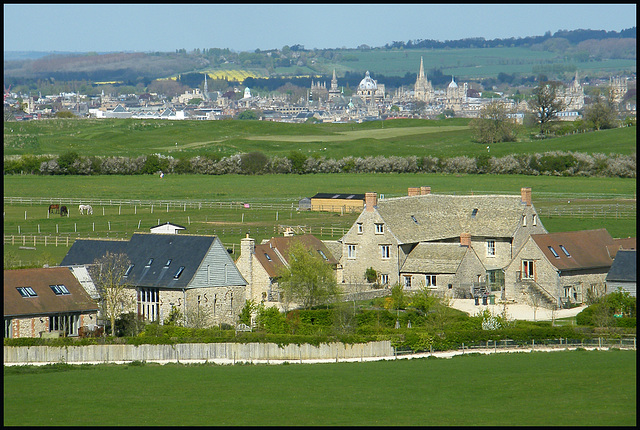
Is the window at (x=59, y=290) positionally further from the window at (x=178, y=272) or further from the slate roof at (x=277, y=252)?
the slate roof at (x=277, y=252)

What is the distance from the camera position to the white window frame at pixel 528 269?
183 feet

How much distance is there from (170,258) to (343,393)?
21659 millimetres

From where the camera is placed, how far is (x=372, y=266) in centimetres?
6047

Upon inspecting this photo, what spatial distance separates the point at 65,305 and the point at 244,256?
438 inches

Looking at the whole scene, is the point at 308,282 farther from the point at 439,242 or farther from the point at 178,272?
the point at 439,242

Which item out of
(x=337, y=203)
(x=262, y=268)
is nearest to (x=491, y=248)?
(x=262, y=268)

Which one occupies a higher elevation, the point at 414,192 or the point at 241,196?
the point at 414,192

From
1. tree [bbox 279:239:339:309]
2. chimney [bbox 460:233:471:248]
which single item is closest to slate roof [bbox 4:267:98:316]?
tree [bbox 279:239:339:309]

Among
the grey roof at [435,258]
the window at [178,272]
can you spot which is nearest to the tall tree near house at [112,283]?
the window at [178,272]

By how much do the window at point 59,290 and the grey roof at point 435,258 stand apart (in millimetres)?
19903

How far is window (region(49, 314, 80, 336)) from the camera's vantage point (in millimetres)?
45969

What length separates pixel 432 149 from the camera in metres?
196

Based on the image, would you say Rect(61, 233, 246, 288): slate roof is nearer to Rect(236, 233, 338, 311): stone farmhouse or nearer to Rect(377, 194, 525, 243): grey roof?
Rect(236, 233, 338, 311): stone farmhouse

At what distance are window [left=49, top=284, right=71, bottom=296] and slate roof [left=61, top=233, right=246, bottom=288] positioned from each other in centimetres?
353
